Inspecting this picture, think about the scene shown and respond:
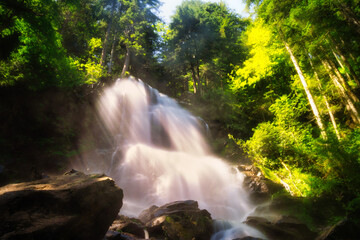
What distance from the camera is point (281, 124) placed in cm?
1019

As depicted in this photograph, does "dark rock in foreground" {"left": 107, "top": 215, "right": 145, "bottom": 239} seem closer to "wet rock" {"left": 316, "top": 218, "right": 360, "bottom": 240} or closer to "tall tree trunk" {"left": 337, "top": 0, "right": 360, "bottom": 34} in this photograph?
"wet rock" {"left": 316, "top": 218, "right": 360, "bottom": 240}

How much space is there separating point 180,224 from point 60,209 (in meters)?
4.02

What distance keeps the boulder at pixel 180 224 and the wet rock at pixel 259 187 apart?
416 cm

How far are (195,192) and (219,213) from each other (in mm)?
2043

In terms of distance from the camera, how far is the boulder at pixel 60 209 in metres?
3.13

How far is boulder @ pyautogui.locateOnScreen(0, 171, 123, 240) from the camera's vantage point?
3129 mm

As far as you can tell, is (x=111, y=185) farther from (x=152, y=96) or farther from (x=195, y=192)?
(x=152, y=96)

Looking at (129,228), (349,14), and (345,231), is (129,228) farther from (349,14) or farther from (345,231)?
(349,14)

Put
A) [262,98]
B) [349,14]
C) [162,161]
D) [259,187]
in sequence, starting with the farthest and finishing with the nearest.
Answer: [262,98]
[162,161]
[259,187]
[349,14]

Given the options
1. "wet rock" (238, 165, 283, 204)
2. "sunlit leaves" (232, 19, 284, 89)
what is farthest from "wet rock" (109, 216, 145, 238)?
"sunlit leaves" (232, 19, 284, 89)

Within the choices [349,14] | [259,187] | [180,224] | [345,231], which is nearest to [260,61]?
[349,14]

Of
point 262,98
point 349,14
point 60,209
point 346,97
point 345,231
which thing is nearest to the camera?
point 60,209

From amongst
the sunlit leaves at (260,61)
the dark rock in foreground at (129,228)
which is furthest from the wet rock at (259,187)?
the sunlit leaves at (260,61)

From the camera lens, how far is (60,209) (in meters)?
3.72
